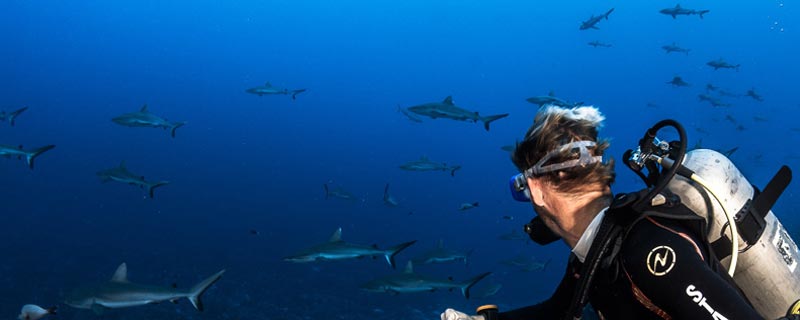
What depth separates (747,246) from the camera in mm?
2234

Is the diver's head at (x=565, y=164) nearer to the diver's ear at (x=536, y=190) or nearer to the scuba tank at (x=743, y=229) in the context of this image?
the diver's ear at (x=536, y=190)

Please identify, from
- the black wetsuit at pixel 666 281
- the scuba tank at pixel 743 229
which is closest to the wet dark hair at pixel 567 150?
the scuba tank at pixel 743 229

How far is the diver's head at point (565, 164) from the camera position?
2395 millimetres

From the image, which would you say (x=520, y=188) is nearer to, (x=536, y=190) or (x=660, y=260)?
(x=536, y=190)

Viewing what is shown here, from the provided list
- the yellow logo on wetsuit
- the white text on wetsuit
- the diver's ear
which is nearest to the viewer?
the white text on wetsuit

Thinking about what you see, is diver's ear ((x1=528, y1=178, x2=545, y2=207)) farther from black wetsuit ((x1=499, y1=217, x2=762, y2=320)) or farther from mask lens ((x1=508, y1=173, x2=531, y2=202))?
black wetsuit ((x1=499, y1=217, x2=762, y2=320))

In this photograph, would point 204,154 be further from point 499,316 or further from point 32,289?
point 499,316

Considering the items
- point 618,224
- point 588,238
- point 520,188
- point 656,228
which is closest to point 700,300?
point 656,228

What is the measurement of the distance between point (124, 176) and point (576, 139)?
12229mm

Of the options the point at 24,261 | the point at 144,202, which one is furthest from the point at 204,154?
the point at 24,261

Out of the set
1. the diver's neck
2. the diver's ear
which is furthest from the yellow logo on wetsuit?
the diver's ear

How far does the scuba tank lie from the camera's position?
2207 mm

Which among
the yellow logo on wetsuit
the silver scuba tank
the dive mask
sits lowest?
the silver scuba tank

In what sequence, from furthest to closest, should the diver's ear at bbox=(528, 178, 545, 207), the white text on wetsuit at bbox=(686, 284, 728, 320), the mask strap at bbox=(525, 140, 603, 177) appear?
the diver's ear at bbox=(528, 178, 545, 207)
the mask strap at bbox=(525, 140, 603, 177)
the white text on wetsuit at bbox=(686, 284, 728, 320)
